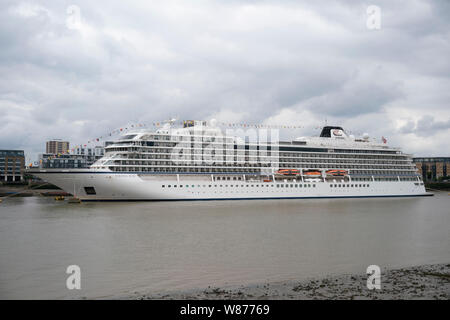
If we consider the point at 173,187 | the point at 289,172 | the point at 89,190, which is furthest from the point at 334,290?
the point at 289,172

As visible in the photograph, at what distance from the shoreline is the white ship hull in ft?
114

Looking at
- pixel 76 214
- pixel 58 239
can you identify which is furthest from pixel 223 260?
pixel 76 214

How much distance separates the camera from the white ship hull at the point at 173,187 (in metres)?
47.1

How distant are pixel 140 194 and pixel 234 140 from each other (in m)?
16.1

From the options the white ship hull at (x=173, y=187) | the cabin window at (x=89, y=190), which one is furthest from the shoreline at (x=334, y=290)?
the cabin window at (x=89, y=190)

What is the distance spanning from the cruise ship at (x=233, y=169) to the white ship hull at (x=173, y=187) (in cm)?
10

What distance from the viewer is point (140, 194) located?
48.1 meters

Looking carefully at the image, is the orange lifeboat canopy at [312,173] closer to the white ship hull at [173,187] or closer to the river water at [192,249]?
the white ship hull at [173,187]

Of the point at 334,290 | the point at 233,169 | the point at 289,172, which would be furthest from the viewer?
the point at 289,172

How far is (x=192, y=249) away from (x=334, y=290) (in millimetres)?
9183

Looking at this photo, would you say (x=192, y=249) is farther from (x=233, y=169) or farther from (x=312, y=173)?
(x=312, y=173)

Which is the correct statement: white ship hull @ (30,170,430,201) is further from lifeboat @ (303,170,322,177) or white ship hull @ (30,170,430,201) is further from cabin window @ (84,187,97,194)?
lifeboat @ (303,170,322,177)

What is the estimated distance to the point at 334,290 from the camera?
13766mm

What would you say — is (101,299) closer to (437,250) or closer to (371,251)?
(371,251)
